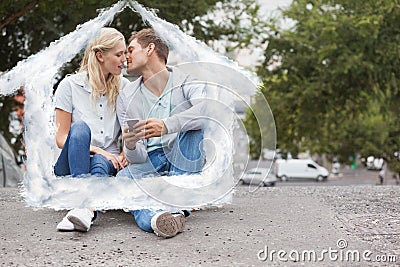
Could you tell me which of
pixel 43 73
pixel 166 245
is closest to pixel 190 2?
pixel 43 73

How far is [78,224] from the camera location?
3.70 metres

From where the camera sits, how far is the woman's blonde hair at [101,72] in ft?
13.8

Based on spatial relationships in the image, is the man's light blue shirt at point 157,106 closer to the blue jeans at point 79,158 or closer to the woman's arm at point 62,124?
the blue jeans at point 79,158

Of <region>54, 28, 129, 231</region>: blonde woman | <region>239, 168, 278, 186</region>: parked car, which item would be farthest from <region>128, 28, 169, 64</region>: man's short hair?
<region>239, 168, 278, 186</region>: parked car

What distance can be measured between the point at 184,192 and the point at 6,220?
123 cm

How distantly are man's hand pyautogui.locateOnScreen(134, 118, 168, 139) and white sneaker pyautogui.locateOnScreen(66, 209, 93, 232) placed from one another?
1.73 feet

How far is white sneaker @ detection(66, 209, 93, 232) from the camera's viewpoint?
3.68 metres

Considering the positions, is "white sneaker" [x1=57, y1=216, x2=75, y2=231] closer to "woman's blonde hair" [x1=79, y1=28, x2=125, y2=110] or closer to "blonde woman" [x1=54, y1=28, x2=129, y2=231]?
"blonde woman" [x1=54, y1=28, x2=129, y2=231]

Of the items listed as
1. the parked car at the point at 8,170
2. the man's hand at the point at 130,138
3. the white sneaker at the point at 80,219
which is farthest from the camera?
the parked car at the point at 8,170

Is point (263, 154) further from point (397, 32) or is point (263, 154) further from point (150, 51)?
point (397, 32)

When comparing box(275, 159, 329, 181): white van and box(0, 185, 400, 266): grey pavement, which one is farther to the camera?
box(275, 159, 329, 181): white van

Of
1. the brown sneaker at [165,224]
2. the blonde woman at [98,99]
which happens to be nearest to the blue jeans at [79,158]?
the blonde woman at [98,99]

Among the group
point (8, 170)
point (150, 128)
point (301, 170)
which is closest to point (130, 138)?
point (150, 128)

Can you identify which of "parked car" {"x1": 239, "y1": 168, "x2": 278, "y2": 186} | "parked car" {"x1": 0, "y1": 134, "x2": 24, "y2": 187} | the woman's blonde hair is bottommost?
"parked car" {"x1": 0, "y1": 134, "x2": 24, "y2": 187}
